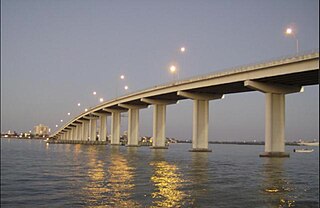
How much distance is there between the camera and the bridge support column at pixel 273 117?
2472 inches

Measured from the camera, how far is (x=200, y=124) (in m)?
82.2

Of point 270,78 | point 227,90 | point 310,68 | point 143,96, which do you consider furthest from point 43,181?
point 143,96

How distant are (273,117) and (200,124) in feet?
70.5

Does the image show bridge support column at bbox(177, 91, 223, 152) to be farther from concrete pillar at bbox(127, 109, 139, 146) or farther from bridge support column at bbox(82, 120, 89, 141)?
bridge support column at bbox(82, 120, 89, 141)

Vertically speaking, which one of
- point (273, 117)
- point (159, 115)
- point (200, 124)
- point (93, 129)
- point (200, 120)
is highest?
point (159, 115)

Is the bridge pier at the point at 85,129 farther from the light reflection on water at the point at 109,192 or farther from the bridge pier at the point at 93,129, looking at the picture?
the light reflection on water at the point at 109,192

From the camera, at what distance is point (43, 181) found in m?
25.4

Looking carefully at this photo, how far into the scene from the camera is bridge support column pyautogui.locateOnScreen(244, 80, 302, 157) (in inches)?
2472

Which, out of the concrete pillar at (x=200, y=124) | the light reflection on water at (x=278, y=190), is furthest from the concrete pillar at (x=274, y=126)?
the light reflection on water at (x=278, y=190)

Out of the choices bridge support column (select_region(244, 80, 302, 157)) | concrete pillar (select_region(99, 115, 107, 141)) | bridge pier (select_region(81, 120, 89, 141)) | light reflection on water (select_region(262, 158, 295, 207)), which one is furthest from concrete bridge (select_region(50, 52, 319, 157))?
bridge pier (select_region(81, 120, 89, 141))

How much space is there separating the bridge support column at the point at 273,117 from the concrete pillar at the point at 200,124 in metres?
19.8

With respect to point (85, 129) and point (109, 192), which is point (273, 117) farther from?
point (85, 129)

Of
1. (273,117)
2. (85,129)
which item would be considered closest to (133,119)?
(273,117)

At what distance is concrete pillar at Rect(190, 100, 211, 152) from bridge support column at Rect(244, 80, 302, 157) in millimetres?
19843
